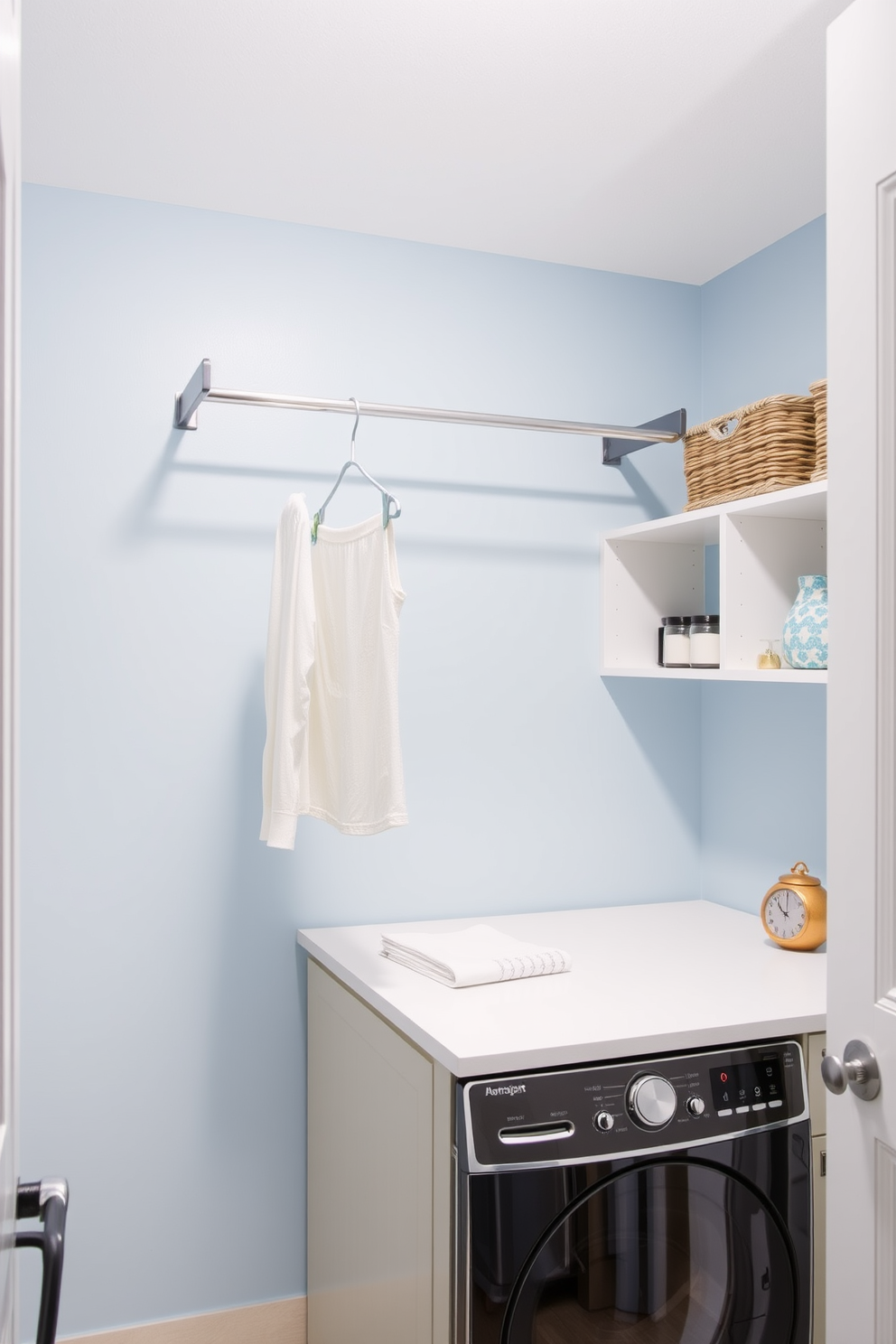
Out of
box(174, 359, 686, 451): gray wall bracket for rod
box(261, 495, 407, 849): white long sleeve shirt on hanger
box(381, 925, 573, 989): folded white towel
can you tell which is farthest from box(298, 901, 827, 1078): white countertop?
box(174, 359, 686, 451): gray wall bracket for rod

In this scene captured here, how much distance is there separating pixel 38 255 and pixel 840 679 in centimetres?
175

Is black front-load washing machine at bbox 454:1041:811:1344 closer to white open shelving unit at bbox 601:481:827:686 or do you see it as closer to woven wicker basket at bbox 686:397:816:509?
white open shelving unit at bbox 601:481:827:686

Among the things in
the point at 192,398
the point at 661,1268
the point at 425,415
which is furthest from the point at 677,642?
the point at 661,1268

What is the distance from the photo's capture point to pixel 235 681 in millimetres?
2248

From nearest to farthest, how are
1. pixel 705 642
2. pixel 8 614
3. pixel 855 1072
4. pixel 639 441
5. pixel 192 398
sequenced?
1. pixel 8 614
2. pixel 855 1072
3. pixel 192 398
4. pixel 705 642
5. pixel 639 441

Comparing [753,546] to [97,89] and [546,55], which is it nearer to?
[546,55]

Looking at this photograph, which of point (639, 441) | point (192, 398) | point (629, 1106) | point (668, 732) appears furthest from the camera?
point (668, 732)

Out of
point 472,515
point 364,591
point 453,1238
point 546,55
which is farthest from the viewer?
point 472,515

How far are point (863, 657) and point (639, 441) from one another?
1.37 m

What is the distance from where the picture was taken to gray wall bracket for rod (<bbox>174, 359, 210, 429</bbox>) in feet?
6.25

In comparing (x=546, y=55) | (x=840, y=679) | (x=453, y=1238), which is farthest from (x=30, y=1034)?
(x=546, y=55)

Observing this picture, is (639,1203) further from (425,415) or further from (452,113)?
(452,113)

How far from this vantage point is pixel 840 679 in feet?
4.07

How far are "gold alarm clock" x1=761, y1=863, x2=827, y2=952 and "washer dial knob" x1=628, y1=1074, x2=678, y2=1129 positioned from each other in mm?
623
